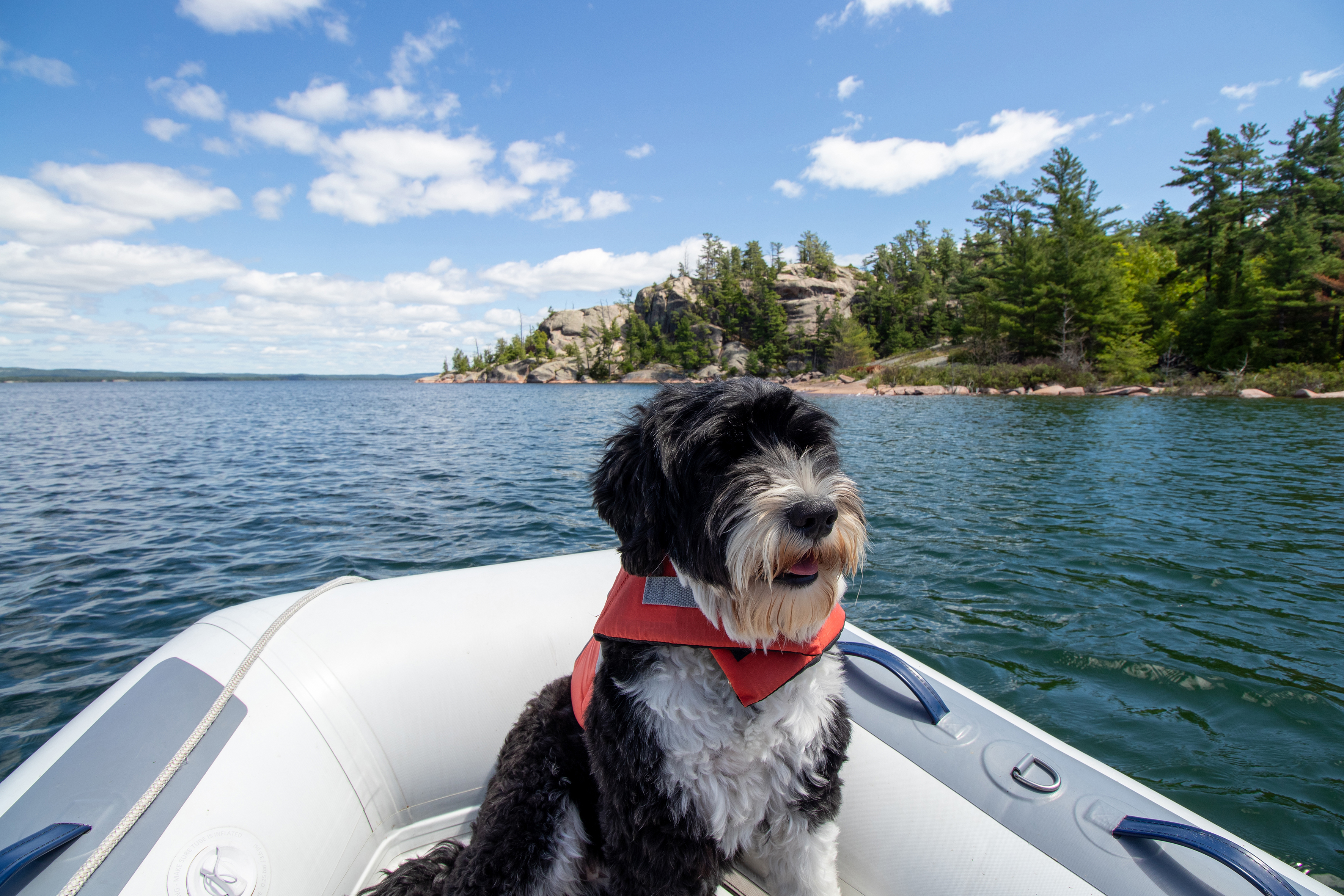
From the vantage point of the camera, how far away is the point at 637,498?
5.73 feet

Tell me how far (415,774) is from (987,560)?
7705 millimetres

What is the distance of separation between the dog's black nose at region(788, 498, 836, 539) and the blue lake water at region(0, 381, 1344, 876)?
3749mm

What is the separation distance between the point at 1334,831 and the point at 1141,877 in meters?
2.93

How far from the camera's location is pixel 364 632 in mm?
2611

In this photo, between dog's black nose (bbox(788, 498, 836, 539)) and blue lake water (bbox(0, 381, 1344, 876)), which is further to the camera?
blue lake water (bbox(0, 381, 1344, 876))

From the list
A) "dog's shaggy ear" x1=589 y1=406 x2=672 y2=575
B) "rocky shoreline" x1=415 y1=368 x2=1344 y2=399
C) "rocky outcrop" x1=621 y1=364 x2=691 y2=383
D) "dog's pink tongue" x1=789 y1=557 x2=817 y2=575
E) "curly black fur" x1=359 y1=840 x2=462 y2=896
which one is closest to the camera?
"dog's pink tongue" x1=789 y1=557 x2=817 y2=575

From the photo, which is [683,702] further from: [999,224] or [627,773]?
[999,224]

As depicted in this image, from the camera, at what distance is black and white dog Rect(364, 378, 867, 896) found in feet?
5.23

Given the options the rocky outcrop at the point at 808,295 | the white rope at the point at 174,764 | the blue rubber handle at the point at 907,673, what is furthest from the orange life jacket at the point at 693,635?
the rocky outcrop at the point at 808,295

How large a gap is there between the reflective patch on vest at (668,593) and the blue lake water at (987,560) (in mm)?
3890

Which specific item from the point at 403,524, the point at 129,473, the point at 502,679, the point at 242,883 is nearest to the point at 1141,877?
the point at 502,679

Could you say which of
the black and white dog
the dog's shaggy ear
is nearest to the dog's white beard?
the black and white dog

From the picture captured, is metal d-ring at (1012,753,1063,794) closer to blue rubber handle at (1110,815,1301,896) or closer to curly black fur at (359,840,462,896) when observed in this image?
blue rubber handle at (1110,815,1301,896)

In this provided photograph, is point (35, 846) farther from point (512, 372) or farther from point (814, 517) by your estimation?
point (512, 372)
